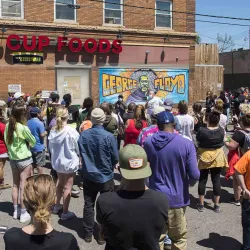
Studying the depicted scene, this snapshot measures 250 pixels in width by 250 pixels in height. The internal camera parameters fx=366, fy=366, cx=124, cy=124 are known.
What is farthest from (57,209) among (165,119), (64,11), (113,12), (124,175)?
(113,12)

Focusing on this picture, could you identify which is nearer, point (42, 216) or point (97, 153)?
point (42, 216)

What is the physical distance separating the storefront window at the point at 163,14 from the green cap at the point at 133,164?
18968mm

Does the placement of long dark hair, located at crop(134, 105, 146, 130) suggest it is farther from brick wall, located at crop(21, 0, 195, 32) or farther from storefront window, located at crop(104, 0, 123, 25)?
storefront window, located at crop(104, 0, 123, 25)

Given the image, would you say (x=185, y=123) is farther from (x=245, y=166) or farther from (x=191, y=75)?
(x=191, y=75)

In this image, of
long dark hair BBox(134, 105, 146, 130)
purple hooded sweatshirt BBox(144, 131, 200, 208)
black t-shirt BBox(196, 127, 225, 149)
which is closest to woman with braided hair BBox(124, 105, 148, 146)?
long dark hair BBox(134, 105, 146, 130)

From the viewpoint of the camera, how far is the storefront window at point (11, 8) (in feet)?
55.6

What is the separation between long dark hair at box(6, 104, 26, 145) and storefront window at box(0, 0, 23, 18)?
12.9m

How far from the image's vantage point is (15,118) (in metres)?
5.60

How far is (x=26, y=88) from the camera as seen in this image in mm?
17453

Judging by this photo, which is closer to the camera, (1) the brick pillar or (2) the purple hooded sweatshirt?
(2) the purple hooded sweatshirt

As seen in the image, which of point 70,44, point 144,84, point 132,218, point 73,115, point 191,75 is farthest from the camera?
point 191,75

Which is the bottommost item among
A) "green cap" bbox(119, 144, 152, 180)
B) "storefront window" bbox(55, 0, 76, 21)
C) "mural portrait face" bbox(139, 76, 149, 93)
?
"green cap" bbox(119, 144, 152, 180)

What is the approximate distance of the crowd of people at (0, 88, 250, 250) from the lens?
2.41 metres

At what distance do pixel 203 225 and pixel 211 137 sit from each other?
1.41 meters
